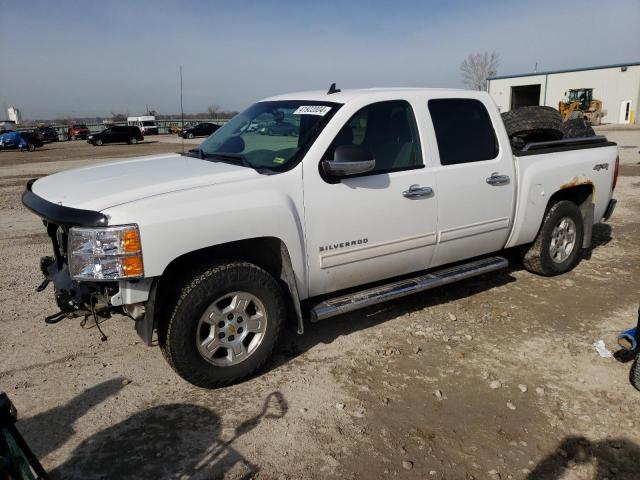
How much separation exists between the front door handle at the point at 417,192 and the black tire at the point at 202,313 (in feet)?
4.09

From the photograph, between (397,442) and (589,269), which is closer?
(397,442)

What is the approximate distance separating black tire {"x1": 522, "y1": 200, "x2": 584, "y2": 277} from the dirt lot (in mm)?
519

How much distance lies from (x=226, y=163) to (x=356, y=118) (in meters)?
1.03

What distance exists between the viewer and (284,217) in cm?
353

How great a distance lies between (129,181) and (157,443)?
1640 millimetres

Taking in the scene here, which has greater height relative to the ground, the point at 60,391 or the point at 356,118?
the point at 356,118

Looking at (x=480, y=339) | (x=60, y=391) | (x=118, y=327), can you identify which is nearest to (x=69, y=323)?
(x=118, y=327)

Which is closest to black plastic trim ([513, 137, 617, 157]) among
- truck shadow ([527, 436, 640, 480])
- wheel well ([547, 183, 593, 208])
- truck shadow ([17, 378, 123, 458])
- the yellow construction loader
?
wheel well ([547, 183, 593, 208])

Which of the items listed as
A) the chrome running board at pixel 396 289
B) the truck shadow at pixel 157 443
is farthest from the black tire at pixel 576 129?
the truck shadow at pixel 157 443

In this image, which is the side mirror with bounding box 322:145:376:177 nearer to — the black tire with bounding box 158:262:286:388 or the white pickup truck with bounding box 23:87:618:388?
the white pickup truck with bounding box 23:87:618:388

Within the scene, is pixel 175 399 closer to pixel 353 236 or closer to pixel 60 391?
pixel 60 391

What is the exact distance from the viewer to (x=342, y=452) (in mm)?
2967

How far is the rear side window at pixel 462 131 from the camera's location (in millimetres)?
4449

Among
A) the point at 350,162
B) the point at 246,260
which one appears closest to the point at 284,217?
the point at 246,260
